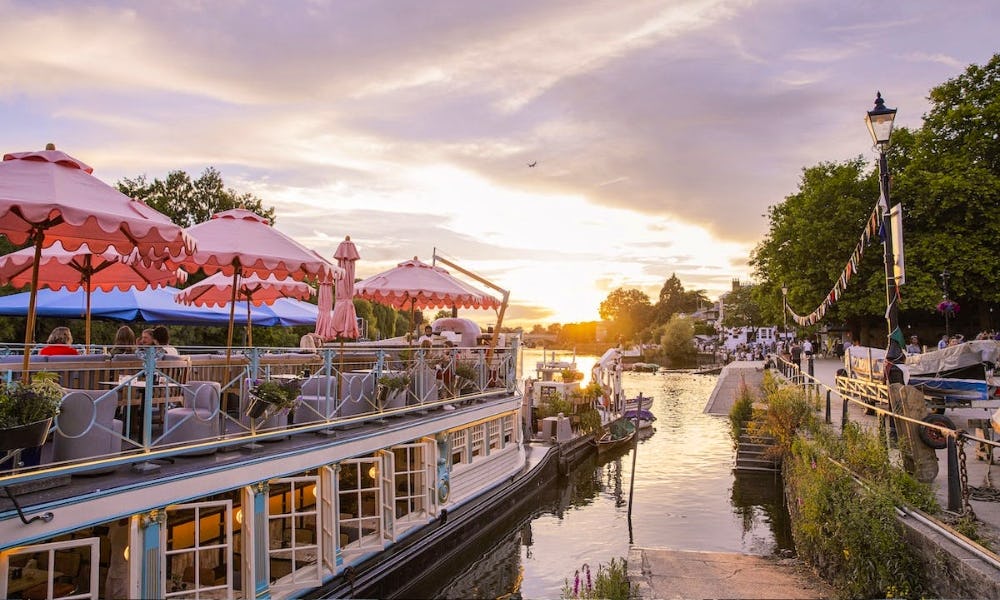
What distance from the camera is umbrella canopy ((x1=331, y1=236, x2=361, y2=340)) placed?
13516 millimetres

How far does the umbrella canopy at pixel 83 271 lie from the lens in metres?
10.6

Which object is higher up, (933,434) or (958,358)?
(958,358)

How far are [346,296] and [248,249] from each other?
4100 millimetres

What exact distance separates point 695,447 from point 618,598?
905 inches

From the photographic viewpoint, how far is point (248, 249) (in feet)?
32.4

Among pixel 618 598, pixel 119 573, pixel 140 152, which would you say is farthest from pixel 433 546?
pixel 140 152

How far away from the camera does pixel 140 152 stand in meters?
16.9

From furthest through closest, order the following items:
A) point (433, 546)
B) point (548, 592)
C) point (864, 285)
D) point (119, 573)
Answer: point (864, 285)
point (548, 592)
point (433, 546)
point (119, 573)

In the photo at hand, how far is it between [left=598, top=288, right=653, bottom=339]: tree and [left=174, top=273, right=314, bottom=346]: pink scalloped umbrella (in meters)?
155

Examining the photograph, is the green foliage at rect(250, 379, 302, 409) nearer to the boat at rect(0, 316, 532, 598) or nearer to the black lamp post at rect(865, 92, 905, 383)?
the boat at rect(0, 316, 532, 598)

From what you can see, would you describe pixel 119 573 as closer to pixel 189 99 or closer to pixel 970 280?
pixel 189 99

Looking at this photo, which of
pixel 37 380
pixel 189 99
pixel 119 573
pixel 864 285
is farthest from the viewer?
pixel 864 285

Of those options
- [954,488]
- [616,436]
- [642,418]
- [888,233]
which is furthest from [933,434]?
[642,418]

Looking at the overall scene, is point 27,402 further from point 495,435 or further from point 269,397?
point 495,435
